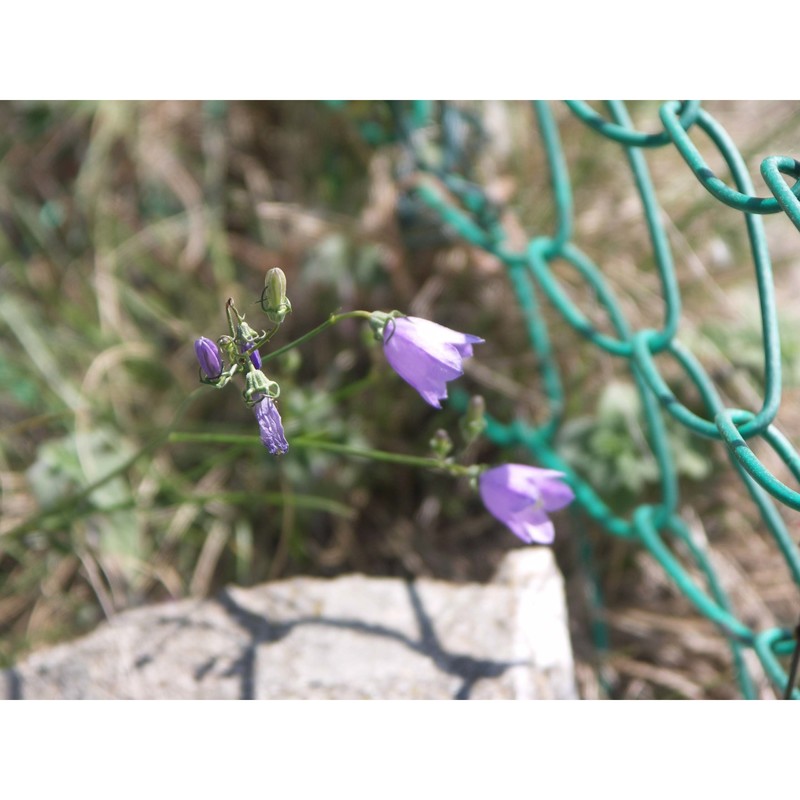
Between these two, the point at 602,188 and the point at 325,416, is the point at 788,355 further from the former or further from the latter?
the point at 325,416

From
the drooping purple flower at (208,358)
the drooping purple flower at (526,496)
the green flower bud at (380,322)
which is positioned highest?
the green flower bud at (380,322)

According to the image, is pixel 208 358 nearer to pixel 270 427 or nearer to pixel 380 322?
pixel 270 427

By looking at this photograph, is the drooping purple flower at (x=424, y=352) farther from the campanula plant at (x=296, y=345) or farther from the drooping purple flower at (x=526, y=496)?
the drooping purple flower at (x=526, y=496)

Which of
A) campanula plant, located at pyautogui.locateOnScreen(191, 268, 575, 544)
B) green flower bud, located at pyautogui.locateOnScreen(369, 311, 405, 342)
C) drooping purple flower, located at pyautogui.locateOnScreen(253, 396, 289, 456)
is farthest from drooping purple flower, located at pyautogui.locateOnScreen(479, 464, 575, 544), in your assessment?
drooping purple flower, located at pyautogui.locateOnScreen(253, 396, 289, 456)

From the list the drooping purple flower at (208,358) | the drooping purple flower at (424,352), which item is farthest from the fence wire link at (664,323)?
the drooping purple flower at (208,358)

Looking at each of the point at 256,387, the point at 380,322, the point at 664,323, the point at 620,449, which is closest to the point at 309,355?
the point at 620,449
